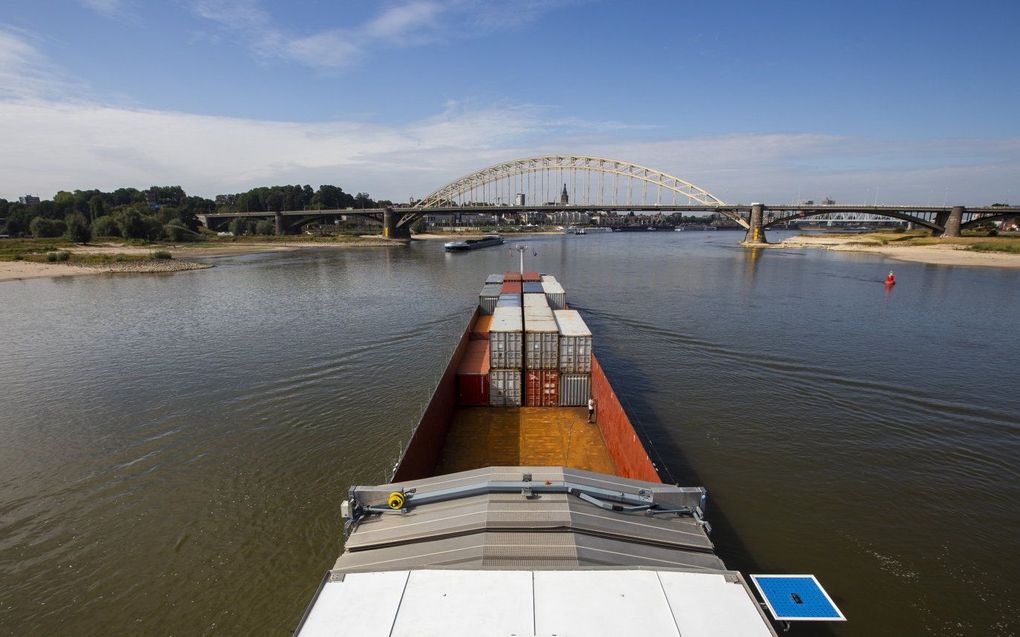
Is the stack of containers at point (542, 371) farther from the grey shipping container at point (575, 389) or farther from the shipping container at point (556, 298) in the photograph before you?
the shipping container at point (556, 298)

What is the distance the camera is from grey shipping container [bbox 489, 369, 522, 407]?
2056 cm

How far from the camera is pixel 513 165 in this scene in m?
168

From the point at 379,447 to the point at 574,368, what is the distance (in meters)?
8.98

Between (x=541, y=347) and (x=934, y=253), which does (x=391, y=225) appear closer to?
(x=934, y=253)

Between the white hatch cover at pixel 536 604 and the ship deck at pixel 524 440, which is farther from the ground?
the white hatch cover at pixel 536 604

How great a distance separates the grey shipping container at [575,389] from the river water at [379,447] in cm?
320

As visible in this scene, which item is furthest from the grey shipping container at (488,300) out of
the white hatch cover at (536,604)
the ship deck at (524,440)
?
the white hatch cover at (536,604)

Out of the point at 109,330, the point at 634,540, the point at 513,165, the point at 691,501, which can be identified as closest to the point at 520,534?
the point at 634,540

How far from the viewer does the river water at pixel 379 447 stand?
12078 millimetres

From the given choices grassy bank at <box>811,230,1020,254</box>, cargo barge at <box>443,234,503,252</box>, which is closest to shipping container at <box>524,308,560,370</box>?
cargo barge at <box>443,234,503,252</box>

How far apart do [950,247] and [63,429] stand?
137 m

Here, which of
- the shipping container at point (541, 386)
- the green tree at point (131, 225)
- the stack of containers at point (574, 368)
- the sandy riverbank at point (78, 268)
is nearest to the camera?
the stack of containers at point (574, 368)

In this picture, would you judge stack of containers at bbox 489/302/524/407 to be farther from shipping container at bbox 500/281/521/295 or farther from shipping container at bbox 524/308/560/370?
shipping container at bbox 500/281/521/295

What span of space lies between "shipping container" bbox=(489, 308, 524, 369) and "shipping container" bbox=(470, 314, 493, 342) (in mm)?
6102
